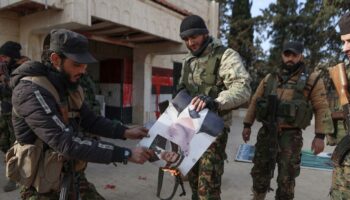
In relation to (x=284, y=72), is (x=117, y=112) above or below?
below

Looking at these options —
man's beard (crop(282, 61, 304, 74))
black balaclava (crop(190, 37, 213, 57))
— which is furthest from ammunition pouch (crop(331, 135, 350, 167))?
man's beard (crop(282, 61, 304, 74))

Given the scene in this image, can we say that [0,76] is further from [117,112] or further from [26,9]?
[117,112]

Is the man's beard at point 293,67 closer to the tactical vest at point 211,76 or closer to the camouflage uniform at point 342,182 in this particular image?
the tactical vest at point 211,76

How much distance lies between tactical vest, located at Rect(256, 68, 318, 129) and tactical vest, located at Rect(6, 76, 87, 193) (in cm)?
233

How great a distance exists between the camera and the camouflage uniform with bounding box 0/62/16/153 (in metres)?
4.27

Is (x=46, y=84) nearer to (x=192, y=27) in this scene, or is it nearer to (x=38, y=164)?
(x=38, y=164)

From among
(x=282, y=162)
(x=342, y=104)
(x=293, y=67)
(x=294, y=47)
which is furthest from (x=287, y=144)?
(x=342, y=104)

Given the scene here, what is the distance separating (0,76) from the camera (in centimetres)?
431

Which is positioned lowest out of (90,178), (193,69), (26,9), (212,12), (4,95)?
(90,178)

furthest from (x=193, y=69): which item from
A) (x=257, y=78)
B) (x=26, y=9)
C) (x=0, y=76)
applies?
(x=257, y=78)

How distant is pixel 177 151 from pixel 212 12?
1028 cm

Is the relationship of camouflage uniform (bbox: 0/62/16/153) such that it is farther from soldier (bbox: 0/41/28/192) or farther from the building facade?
the building facade

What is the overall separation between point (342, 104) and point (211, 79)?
3.12 ft

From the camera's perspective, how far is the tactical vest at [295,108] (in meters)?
3.58
